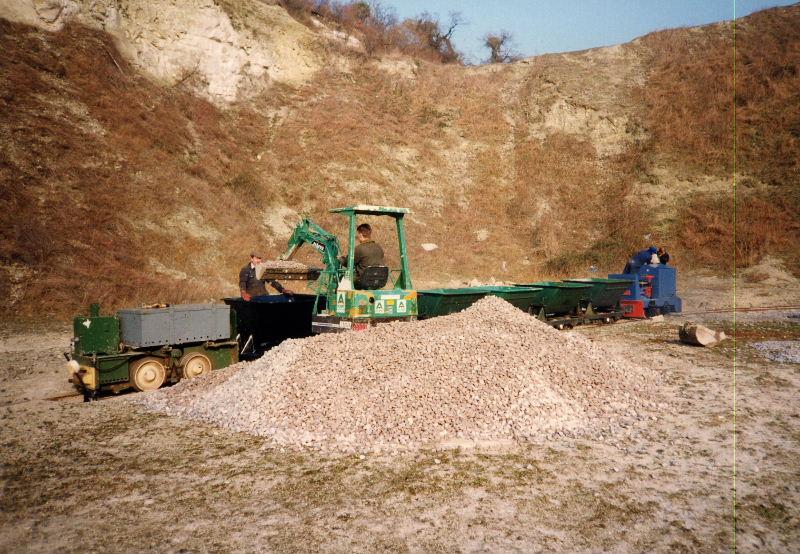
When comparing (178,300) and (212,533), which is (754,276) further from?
(212,533)

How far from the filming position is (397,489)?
5.77m

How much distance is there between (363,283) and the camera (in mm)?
10641

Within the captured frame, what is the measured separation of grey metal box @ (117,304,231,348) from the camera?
9.48 meters

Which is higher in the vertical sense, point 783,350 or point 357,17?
point 357,17

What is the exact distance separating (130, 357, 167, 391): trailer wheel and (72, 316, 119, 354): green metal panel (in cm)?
45

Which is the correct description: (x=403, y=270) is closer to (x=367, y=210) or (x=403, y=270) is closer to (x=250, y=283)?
(x=367, y=210)

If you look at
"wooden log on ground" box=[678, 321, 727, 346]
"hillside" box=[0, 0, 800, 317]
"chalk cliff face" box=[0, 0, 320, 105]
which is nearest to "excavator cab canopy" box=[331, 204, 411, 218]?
"wooden log on ground" box=[678, 321, 727, 346]

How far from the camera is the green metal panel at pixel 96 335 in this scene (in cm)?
912

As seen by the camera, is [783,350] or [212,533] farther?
[783,350]

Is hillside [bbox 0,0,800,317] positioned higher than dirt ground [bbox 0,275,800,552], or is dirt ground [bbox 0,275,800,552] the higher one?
hillside [bbox 0,0,800,317]

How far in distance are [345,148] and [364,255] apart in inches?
958

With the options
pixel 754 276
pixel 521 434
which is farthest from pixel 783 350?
pixel 754 276

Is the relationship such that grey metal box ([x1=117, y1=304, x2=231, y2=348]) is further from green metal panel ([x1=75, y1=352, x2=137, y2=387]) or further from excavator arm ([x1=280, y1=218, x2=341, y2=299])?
excavator arm ([x1=280, y1=218, x2=341, y2=299])

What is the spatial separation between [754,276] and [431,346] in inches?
877
